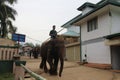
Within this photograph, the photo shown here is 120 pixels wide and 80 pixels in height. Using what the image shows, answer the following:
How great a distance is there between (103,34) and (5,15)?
15.0 m

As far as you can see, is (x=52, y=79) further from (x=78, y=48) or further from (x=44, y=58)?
(x=78, y=48)

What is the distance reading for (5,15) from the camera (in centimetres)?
2334

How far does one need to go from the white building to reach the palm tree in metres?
11.6

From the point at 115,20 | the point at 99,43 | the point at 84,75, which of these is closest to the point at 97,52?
the point at 99,43

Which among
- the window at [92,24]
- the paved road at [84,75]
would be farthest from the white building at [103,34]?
the paved road at [84,75]

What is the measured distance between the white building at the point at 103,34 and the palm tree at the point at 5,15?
1158cm

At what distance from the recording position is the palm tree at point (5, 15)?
74.6 ft

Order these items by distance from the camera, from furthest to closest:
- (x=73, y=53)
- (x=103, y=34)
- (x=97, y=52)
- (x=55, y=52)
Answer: (x=73, y=53)
(x=97, y=52)
(x=103, y=34)
(x=55, y=52)

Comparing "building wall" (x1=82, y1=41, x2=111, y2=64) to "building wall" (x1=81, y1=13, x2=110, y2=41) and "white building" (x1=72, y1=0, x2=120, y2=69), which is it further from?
"building wall" (x1=81, y1=13, x2=110, y2=41)

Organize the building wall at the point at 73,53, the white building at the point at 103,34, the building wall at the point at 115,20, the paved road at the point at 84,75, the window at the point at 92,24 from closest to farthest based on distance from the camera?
1. the paved road at the point at 84,75
2. the white building at the point at 103,34
3. the building wall at the point at 115,20
4. the window at the point at 92,24
5. the building wall at the point at 73,53

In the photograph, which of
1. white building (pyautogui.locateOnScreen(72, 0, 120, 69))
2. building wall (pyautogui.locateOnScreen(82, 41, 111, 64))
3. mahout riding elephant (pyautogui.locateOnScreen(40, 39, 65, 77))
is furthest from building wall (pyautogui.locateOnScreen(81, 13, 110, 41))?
mahout riding elephant (pyautogui.locateOnScreen(40, 39, 65, 77))

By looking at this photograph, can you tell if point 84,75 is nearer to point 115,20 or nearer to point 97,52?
point 97,52

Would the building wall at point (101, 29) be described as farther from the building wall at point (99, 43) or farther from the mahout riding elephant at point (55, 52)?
the mahout riding elephant at point (55, 52)

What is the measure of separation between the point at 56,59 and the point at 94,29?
8105 mm
